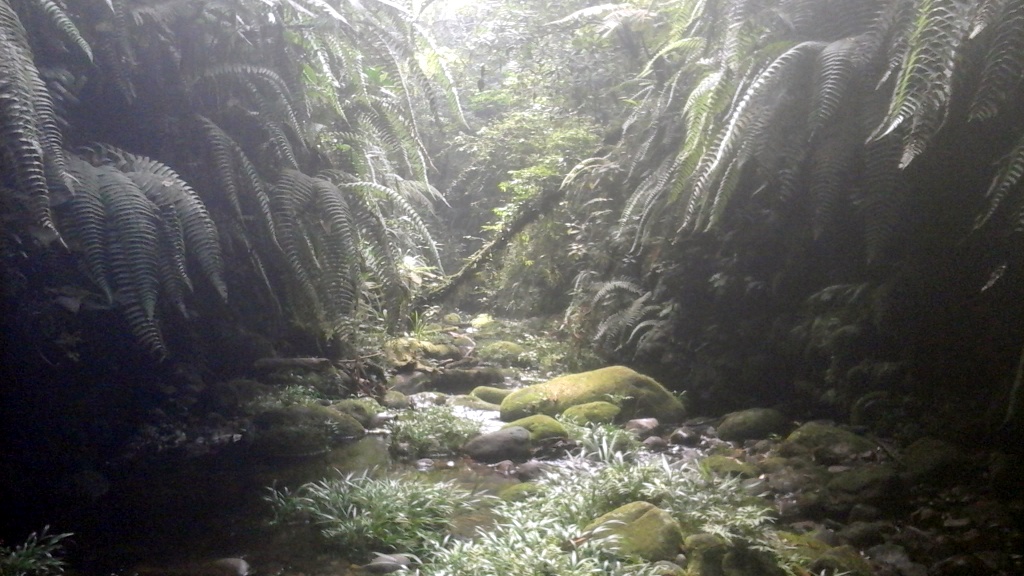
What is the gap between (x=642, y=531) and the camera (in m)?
2.92

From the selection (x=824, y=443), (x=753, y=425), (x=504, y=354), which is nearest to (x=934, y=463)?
(x=824, y=443)

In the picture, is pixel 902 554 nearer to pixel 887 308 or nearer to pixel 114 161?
pixel 887 308

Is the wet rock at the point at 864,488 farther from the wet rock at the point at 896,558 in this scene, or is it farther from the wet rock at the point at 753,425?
the wet rock at the point at 753,425

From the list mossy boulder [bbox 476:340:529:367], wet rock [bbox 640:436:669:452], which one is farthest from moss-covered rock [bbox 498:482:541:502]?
mossy boulder [bbox 476:340:529:367]

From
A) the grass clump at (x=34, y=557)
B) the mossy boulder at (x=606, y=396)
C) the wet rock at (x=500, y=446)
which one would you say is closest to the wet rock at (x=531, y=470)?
the wet rock at (x=500, y=446)

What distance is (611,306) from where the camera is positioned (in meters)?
6.80

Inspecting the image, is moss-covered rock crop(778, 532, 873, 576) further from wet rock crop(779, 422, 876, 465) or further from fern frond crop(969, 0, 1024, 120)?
fern frond crop(969, 0, 1024, 120)

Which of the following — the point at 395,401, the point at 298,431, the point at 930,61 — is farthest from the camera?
the point at 395,401

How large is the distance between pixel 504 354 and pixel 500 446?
3.47 metres

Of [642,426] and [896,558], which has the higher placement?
[896,558]

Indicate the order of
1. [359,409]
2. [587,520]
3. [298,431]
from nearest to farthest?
[587,520]
[298,431]
[359,409]

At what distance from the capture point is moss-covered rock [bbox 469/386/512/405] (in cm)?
651

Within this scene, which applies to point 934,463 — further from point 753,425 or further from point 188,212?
point 188,212

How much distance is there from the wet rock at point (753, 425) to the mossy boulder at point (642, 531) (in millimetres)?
1735
